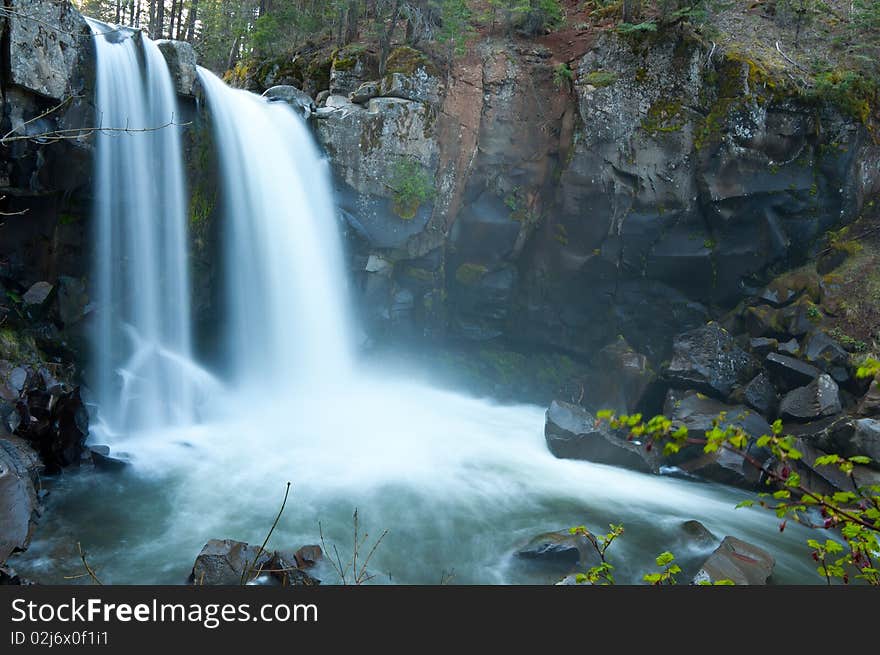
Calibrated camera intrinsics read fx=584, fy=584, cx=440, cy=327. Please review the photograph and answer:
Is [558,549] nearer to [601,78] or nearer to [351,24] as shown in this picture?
[601,78]

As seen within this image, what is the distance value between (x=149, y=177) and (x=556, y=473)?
8627 mm

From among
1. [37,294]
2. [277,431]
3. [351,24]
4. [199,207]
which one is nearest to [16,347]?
[37,294]

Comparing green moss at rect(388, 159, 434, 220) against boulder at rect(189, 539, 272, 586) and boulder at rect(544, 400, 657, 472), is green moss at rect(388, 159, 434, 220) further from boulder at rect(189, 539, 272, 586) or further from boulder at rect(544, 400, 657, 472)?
Result: boulder at rect(189, 539, 272, 586)

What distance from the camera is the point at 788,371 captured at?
11070 mm

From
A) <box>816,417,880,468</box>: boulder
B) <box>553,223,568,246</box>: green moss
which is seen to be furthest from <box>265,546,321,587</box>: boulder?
<box>553,223,568,246</box>: green moss

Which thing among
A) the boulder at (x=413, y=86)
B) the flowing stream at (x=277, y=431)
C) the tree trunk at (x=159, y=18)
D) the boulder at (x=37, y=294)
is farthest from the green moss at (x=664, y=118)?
the tree trunk at (x=159, y=18)

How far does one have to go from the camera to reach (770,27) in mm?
14500

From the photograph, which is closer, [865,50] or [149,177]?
[149,177]

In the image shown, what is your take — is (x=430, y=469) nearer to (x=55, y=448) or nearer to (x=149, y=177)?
(x=55, y=448)

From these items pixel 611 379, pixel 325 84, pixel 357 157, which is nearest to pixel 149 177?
pixel 357 157

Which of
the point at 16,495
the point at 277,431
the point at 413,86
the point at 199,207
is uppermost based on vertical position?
the point at 413,86

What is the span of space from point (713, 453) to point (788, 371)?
90.8 inches

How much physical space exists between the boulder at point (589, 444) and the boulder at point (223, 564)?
19.8ft

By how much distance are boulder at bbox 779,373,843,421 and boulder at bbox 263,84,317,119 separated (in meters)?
11.3
